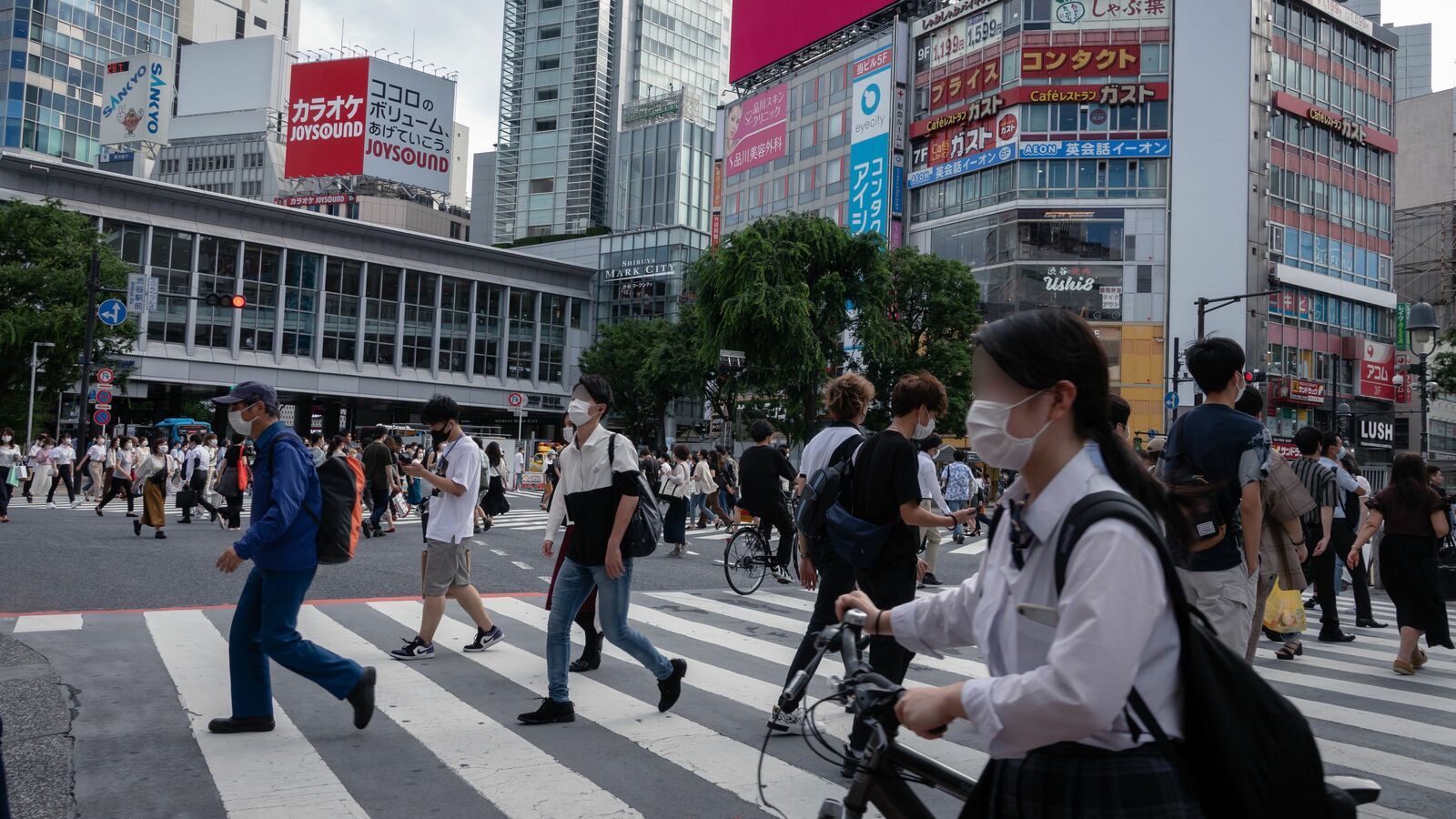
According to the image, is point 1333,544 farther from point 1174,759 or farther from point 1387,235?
point 1387,235

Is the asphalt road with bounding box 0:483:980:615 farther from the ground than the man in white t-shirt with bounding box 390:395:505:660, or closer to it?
closer to it

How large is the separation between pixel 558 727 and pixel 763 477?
609 cm

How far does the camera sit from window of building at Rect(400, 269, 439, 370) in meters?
62.9

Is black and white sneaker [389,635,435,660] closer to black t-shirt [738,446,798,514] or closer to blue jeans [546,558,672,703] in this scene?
blue jeans [546,558,672,703]

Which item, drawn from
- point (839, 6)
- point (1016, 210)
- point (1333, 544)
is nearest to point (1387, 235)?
point (1016, 210)

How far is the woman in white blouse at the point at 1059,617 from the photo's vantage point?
1.65 metres

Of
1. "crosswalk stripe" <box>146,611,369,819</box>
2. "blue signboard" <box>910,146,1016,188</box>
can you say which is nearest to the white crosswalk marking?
"crosswalk stripe" <box>146,611,369,819</box>

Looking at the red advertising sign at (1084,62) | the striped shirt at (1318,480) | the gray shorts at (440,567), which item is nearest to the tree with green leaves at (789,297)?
the red advertising sign at (1084,62)

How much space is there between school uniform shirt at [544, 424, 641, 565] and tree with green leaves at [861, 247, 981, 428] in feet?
116

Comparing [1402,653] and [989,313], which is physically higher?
[989,313]

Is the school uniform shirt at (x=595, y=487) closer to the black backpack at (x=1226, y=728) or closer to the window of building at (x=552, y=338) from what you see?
the black backpack at (x=1226, y=728)

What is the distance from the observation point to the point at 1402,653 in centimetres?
774

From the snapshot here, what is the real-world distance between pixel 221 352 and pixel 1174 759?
60059mm

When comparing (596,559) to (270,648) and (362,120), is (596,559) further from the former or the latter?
(362,120)
